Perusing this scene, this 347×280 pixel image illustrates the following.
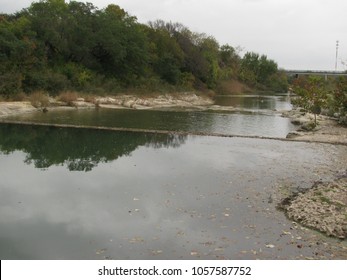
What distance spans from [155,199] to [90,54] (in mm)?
56287

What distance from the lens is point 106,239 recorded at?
1012cm

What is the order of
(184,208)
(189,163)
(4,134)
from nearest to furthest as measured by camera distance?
(184,208)
(189,163)
(4,134)

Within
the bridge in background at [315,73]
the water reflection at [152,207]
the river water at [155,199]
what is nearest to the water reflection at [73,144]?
the river water at [155,199]

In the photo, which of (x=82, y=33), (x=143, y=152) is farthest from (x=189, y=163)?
(x=82, y=33)

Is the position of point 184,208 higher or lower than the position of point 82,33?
lower

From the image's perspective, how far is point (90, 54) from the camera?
65688 millimetres

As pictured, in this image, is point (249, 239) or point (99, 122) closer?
point (249, 239)

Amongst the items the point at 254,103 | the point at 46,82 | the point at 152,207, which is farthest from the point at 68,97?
the point at 152,207

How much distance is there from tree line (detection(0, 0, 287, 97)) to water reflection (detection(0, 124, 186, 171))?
18068 millimetres

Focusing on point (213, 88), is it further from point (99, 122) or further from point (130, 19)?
point (99, 122)

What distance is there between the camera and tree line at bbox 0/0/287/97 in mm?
49406

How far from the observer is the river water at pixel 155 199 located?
380 inches

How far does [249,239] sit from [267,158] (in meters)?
11.7

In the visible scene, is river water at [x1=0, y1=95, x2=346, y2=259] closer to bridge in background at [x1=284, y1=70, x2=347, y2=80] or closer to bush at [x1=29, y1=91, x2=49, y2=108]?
bush at [x1=29, y1=91, x2=49, y2=108]
